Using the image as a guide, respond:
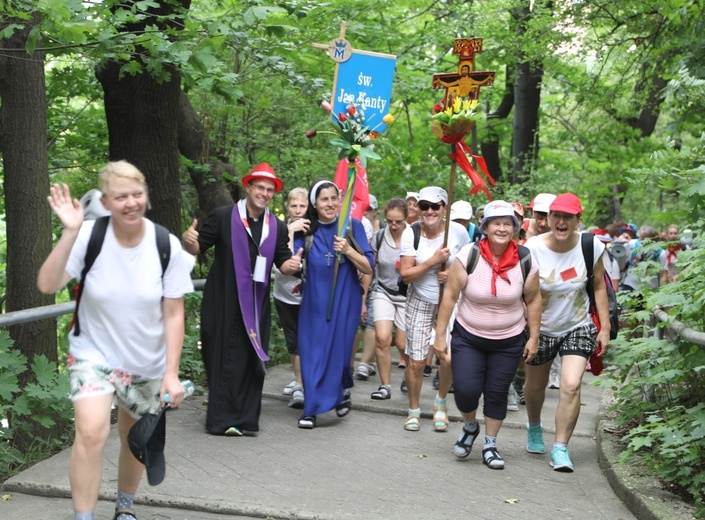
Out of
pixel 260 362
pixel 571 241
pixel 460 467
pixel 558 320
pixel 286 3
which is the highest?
pixel 286 3

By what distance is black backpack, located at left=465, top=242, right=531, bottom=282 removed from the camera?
7.20 m

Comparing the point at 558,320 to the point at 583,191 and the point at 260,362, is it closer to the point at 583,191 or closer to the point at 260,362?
the point at 260,362

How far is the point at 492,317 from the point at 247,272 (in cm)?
197

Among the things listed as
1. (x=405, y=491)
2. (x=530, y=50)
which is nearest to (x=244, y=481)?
(x=405, y=491)

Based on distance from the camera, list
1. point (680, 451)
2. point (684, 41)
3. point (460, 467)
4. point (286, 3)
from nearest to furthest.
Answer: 1. point (680, 451)
2. point (460, 467)
3. point (286, 3)
4. point (684, 41)

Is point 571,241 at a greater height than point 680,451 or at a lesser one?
greater

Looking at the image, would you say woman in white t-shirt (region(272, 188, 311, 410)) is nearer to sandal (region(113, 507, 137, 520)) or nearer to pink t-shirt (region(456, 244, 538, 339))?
pink t-shirt (region(456, 244, 538, 339))

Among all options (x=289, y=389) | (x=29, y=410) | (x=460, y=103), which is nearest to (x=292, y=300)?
(x=289, y=389)

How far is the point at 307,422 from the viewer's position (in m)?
8.28

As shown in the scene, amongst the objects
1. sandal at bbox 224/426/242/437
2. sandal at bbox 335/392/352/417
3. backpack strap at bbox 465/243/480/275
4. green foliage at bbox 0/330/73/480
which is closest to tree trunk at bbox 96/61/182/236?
sandal at bbox 335/392/352/417

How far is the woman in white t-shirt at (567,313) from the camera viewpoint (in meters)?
7.30

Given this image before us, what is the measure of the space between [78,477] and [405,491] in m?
2.44

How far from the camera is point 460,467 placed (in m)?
7.23

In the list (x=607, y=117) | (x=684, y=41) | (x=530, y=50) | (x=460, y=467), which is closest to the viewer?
(x=460, y=467)
